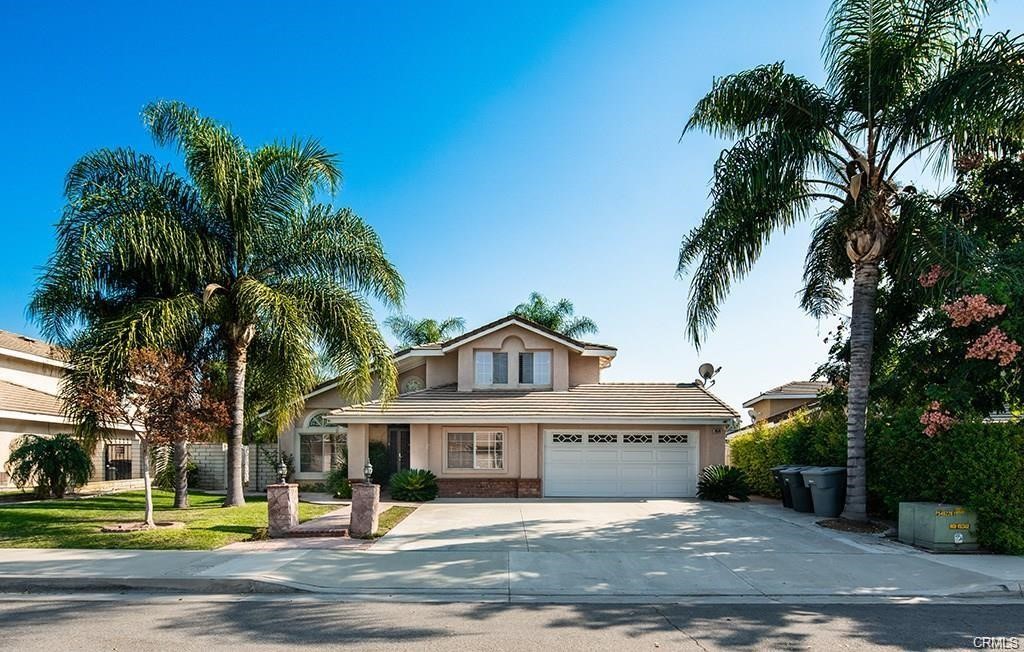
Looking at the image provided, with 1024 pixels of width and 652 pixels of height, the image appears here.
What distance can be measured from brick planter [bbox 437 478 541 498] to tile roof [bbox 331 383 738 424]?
180cm

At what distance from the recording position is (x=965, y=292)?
11.8m

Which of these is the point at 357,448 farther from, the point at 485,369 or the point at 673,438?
the point at 673,438

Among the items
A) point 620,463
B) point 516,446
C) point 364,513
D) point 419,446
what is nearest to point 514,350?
point 516,446

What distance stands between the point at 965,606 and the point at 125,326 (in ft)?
47.6

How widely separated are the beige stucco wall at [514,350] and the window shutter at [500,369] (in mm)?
133

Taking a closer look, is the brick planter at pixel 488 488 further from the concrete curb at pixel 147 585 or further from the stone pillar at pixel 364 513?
the concrete curb at pixel 147 585

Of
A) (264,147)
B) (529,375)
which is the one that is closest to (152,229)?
(264,147)

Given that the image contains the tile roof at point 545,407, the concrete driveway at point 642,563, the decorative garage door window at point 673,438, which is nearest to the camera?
the concrete driveway at point 642,563

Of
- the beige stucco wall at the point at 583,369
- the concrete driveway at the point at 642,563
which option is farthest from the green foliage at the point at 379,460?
the beige stucco wall at the point at 583,369

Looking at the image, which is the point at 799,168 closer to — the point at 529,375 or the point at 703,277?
the point at 703,277

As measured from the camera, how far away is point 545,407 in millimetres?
20250

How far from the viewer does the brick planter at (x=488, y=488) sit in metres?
20.0

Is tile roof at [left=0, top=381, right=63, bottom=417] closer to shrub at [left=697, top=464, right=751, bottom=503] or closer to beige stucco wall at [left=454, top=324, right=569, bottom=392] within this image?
beige stucco wall at [left=454, top=324, right=569, bottom=392]

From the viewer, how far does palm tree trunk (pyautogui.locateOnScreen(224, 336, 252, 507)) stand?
1620cm
